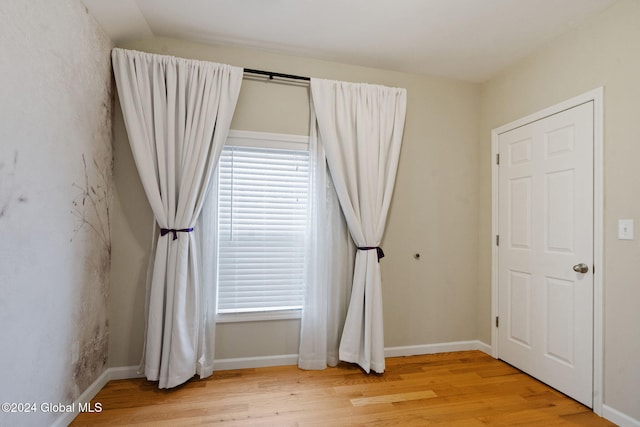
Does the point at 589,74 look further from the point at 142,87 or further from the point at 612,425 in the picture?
the point at 142,87

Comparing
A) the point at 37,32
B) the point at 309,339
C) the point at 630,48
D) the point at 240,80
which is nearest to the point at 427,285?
the point at 309,339

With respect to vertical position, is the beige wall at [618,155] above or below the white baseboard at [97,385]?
above

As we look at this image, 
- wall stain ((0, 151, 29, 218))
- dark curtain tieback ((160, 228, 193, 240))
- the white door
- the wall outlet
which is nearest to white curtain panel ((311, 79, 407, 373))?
the white door

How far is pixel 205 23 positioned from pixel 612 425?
3881 millimetres

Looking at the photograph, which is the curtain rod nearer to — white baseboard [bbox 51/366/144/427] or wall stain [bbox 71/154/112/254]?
wall stain [bbox 71/154/112/254]

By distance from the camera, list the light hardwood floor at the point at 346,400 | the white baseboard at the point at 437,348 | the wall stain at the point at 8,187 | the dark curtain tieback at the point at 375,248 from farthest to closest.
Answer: the white baseboard at the point at 437,348 < the dark curtain tieback at the point at 375,248 < the light hardwood floor at the point at 346,400 < the wall stain at the point at 8,187

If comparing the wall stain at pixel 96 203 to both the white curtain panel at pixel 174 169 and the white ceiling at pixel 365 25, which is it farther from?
the white ceiling at pixel 365 25

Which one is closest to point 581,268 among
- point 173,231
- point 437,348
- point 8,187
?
point 437,348

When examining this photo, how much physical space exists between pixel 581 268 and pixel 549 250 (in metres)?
0.28

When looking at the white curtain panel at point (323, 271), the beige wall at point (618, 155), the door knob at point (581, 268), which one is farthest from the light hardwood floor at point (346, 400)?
the door knob at point (581, 268)

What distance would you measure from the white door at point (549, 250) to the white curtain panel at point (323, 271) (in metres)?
1.48

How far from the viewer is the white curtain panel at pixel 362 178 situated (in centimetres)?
246

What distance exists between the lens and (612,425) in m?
1.82

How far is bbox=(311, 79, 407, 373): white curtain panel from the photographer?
2461 millimetres
